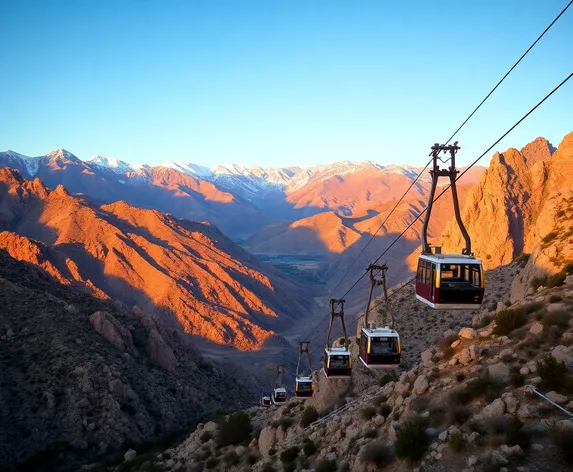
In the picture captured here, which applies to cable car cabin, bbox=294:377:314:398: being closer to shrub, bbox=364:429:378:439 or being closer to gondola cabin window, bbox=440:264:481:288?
shrub, bbox=364:429:378:439

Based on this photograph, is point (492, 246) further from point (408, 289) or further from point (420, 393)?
point (420, 393)

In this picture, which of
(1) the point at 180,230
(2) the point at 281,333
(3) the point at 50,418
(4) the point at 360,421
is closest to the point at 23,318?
(3) the point at 50,418

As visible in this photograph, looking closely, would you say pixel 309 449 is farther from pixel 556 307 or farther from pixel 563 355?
pixel 556 307

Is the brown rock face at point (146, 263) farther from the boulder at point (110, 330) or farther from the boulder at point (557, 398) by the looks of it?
the boulder at point (557, 398)

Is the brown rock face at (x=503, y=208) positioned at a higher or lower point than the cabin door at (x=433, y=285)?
higher

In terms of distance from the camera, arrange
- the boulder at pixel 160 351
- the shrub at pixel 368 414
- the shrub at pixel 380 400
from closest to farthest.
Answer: the shrub at pixel 368 414 → the shrub at pixel 380 400 → the boulder at pixel 160 351

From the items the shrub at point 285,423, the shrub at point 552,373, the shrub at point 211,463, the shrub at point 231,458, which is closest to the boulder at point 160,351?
the shrub at point 211,463

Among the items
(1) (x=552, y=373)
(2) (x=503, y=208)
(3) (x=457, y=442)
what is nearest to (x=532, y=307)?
(1) (x=552, y=373)
